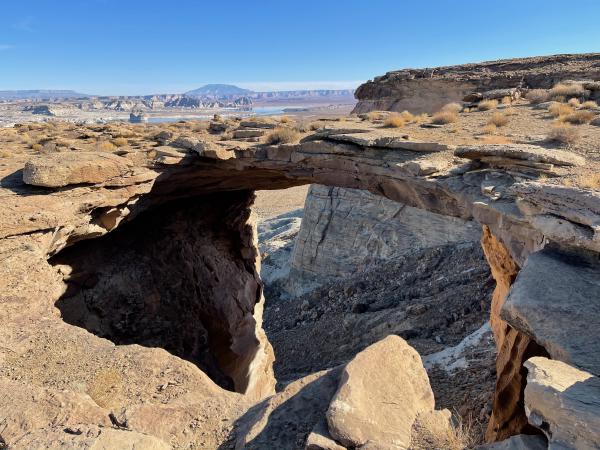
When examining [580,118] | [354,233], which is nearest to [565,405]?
[580,118]

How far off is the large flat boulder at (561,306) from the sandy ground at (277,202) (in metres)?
41.6

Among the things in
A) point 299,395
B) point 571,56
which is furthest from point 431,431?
point 571,56

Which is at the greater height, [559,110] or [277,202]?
[559,110]

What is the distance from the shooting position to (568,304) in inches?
163

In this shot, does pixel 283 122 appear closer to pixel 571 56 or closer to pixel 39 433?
pixel 39 433

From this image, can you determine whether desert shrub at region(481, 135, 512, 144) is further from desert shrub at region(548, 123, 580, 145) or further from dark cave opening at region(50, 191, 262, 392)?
dark cave opening at region(50, 191, 262, 392)

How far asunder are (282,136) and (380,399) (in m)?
8.02

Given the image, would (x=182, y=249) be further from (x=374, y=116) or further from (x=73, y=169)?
(x=374, y=116)

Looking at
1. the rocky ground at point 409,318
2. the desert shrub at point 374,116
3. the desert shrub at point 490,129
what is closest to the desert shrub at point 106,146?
the desert shrub at point 374,116

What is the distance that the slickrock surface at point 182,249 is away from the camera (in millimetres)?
4918

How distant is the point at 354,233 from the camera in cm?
2342

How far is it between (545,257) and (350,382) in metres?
2.72

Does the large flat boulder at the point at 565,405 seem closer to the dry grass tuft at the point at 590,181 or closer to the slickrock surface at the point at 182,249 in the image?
the slickrock surface at the point at 182,249

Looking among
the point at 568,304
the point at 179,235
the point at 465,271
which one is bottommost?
the point at 465,271
